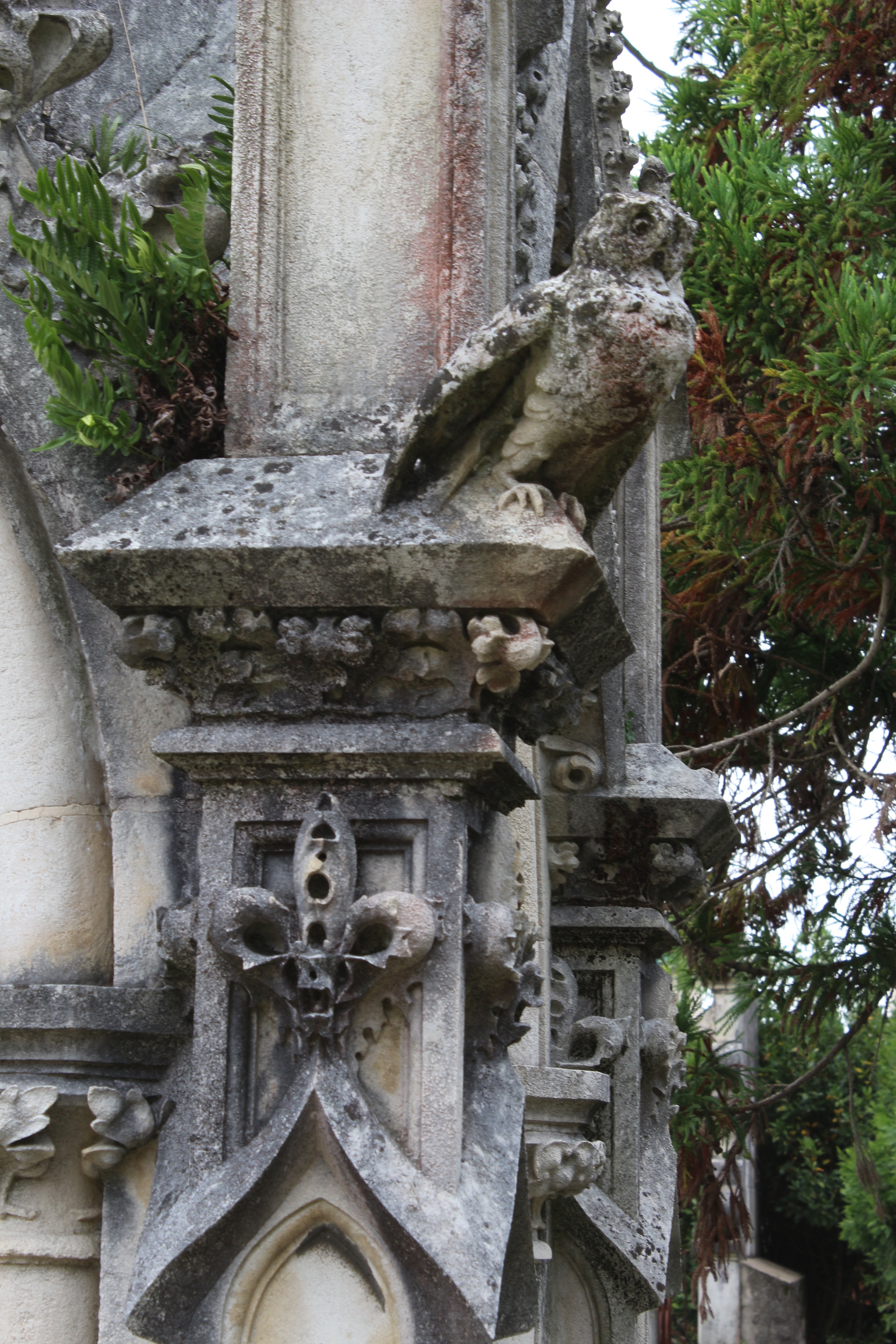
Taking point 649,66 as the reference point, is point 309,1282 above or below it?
below

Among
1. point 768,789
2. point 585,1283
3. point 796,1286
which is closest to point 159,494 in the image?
point 585,1283

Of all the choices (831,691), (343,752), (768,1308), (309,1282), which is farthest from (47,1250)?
(768,1308)

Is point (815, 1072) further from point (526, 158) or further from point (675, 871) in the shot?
point (526, 158)

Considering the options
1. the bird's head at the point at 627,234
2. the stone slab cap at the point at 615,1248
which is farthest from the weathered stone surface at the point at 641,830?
the bird's head at the point at 627,234

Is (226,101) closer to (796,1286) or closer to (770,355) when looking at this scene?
(770,355)

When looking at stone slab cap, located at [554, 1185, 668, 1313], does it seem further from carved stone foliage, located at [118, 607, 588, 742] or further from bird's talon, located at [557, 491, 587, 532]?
bird's talon, located at [557, 491, 587, 532]

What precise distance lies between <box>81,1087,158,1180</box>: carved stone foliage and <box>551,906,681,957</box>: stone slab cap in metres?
1.99

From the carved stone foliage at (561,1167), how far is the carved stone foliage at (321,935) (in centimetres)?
149

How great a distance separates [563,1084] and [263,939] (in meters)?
1.65

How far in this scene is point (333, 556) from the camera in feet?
8.28

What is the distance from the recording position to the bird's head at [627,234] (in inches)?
98.0

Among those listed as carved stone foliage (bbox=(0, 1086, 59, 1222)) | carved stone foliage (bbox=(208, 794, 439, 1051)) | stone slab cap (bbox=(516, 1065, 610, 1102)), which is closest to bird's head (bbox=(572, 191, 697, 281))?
carved stone foliage (bbox=(208, 794, 439, 1051))

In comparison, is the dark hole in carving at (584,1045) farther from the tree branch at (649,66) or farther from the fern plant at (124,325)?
the tree branch at (649,66)

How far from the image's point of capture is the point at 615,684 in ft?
14.5
